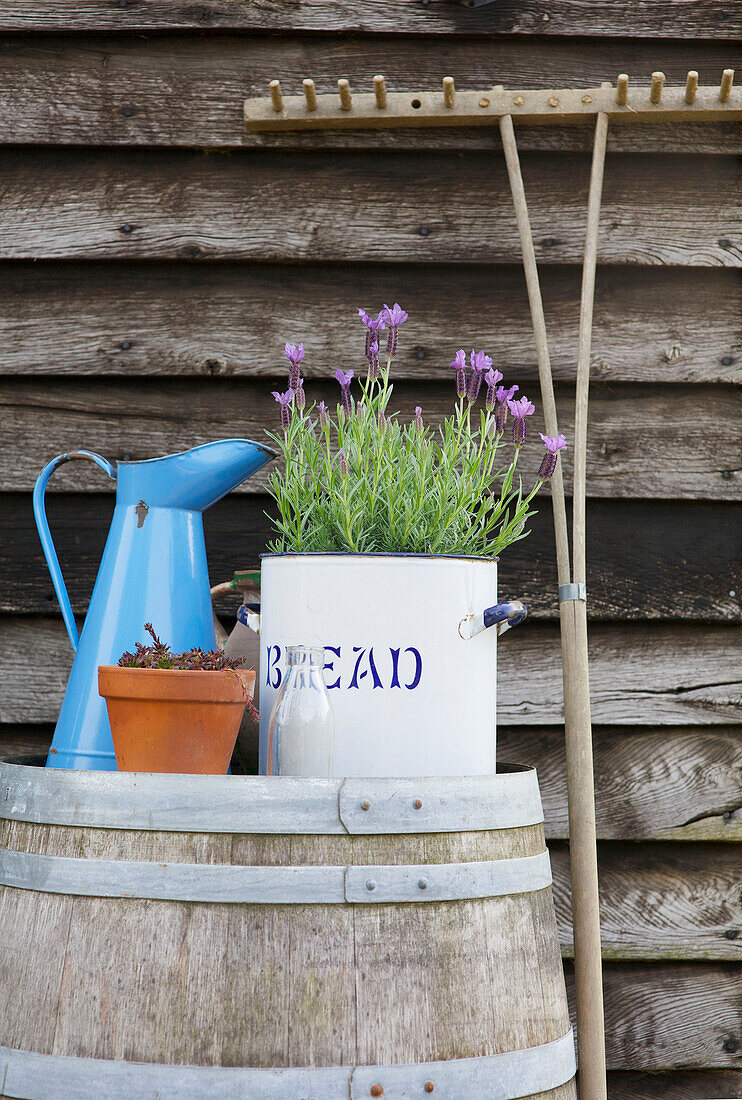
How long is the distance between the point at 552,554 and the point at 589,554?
64mm

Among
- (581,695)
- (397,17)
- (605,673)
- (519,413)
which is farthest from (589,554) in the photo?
(397,17)

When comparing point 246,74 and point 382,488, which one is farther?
point 246,74

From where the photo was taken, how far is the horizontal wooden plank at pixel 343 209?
5.18 ft

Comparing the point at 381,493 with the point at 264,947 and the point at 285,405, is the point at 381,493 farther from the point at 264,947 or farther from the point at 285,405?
the point at 264,947

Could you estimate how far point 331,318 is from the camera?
1591 mm

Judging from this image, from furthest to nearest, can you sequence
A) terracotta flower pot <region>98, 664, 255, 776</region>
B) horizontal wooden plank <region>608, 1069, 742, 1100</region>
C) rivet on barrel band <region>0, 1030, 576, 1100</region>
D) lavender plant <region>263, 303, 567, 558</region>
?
horizontal wooden plank <region>608, 1069, 742, 1100</region>, lavender plant <region>263, 303, 567, 558</region>, terracotta flower pot <region>98, 664, 255, 776</region>, rivet on barrel band <region>0, 1030, 576, 1100</region>

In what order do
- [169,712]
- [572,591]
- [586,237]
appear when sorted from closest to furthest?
[169,712], [572,591], [586,237]

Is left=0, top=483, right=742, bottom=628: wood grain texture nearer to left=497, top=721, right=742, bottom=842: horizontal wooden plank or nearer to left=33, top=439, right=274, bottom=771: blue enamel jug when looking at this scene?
left=497, top=721, right=742, bottom=842: horizontal wooden plank

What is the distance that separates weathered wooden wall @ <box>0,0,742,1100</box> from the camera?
1569 millimetres

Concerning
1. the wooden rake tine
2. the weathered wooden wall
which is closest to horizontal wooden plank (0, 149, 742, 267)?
the weathered wooden wall

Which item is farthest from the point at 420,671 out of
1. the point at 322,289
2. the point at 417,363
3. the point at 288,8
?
the point at 288,8

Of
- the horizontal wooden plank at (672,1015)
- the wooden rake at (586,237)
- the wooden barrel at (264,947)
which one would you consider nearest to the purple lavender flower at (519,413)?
the wooden rake at (586,237)

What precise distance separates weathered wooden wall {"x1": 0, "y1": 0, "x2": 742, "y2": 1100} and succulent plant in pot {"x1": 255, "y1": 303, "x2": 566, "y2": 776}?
48 centimetres

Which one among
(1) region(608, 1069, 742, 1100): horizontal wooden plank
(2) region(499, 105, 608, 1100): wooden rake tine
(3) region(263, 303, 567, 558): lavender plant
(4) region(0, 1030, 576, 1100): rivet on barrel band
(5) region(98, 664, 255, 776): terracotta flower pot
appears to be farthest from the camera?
(1) region(608, 1069, 742, 1100): horizontal wooden plank
